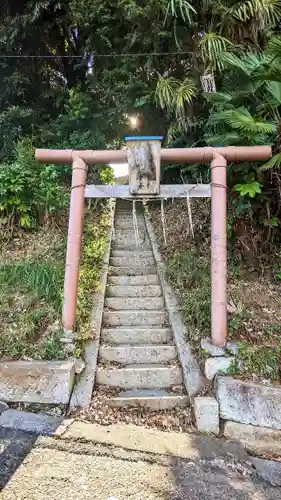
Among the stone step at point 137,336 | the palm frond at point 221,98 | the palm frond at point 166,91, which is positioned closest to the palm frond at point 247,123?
the palm frond at point 221,98

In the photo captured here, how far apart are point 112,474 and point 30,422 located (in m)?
0.92

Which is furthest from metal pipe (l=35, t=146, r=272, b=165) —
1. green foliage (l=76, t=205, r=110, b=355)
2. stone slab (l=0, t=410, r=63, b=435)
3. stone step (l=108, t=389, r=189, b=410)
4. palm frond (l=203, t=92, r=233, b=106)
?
stone slab (l=0, t=410, r=63, b=435)

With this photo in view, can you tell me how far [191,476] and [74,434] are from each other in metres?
0.95

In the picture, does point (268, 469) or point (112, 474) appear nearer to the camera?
point (112, 474)

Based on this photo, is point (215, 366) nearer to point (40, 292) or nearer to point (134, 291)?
point (134, 291)

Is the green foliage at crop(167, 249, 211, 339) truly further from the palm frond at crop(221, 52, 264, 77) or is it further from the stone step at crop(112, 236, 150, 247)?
the palm frond at crop(221, 52, 264, 77)

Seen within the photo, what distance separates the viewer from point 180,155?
3.46 metres

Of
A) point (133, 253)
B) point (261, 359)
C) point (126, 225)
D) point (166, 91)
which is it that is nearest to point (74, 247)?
point (133, 253)

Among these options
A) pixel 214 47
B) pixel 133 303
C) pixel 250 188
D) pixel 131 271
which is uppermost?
pixel 214 47

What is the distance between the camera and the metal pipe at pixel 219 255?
316 cm

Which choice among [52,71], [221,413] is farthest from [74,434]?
[52,71]

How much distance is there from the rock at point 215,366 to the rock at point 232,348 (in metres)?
0.09

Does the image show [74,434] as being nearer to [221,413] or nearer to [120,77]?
[221,413]

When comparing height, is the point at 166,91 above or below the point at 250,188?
above
